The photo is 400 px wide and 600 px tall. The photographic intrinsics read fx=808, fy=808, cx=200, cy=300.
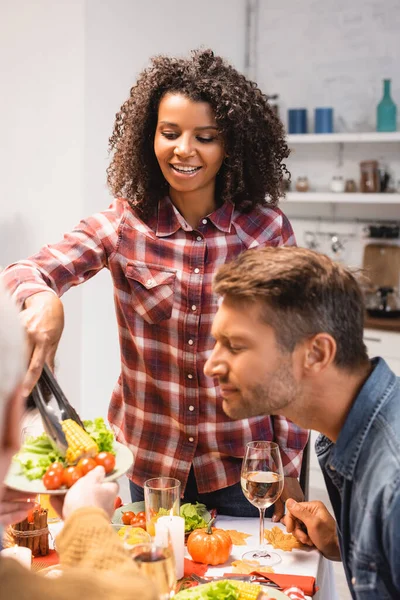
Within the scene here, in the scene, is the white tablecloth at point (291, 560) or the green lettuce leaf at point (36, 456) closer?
the green lettuce leaf at point (36, 456)

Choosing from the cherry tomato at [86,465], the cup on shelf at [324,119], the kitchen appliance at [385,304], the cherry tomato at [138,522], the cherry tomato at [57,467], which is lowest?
the cherry tomato at [138,522]

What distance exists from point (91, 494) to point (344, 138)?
4.20 m

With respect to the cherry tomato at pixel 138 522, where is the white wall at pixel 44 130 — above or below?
above

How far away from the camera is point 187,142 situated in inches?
86.5

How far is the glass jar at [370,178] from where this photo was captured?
17.1 ft

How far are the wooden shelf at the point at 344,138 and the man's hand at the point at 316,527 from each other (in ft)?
11.8

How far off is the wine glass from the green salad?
0.38m

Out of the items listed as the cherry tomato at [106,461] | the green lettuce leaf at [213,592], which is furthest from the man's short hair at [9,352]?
the green lettuce leaf at [213,592]

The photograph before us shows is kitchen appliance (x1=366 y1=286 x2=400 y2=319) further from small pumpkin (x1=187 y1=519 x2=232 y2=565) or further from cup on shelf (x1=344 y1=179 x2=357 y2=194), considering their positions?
small pumpkin (x1=187 y1=519 x2=232 y2=565)

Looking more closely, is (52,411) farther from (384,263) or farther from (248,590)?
(384,263)

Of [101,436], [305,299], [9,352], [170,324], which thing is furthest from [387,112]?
[9,352]

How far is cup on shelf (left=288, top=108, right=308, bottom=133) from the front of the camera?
544 centimetres

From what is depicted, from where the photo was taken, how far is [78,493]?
4.52 feet

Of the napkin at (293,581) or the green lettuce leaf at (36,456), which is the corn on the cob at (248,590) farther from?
the green lettuce leaf at (36,456)
